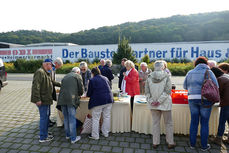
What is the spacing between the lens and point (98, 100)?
3652mm

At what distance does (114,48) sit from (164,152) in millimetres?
21383

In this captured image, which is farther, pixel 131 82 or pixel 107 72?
pixel 107 72

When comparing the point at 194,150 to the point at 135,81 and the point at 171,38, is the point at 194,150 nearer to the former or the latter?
the point at 135,81

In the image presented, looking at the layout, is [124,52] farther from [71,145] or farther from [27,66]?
[71,145]

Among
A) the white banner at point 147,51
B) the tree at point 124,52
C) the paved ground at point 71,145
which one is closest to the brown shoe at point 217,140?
the paved ground at point 71,145

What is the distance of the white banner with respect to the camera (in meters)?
21.7


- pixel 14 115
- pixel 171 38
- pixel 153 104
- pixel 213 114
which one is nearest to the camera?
pixel 153 104

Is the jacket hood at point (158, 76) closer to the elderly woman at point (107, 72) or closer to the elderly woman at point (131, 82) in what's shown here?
the elderly woman at point (131, 82)

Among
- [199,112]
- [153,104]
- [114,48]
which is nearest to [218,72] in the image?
[199,112]

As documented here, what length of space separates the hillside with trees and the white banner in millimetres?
48215

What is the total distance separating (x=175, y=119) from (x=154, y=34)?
256 feet

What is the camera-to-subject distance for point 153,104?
323 cm

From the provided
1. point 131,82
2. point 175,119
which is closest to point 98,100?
point 131,82

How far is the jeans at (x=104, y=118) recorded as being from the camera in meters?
3.79
